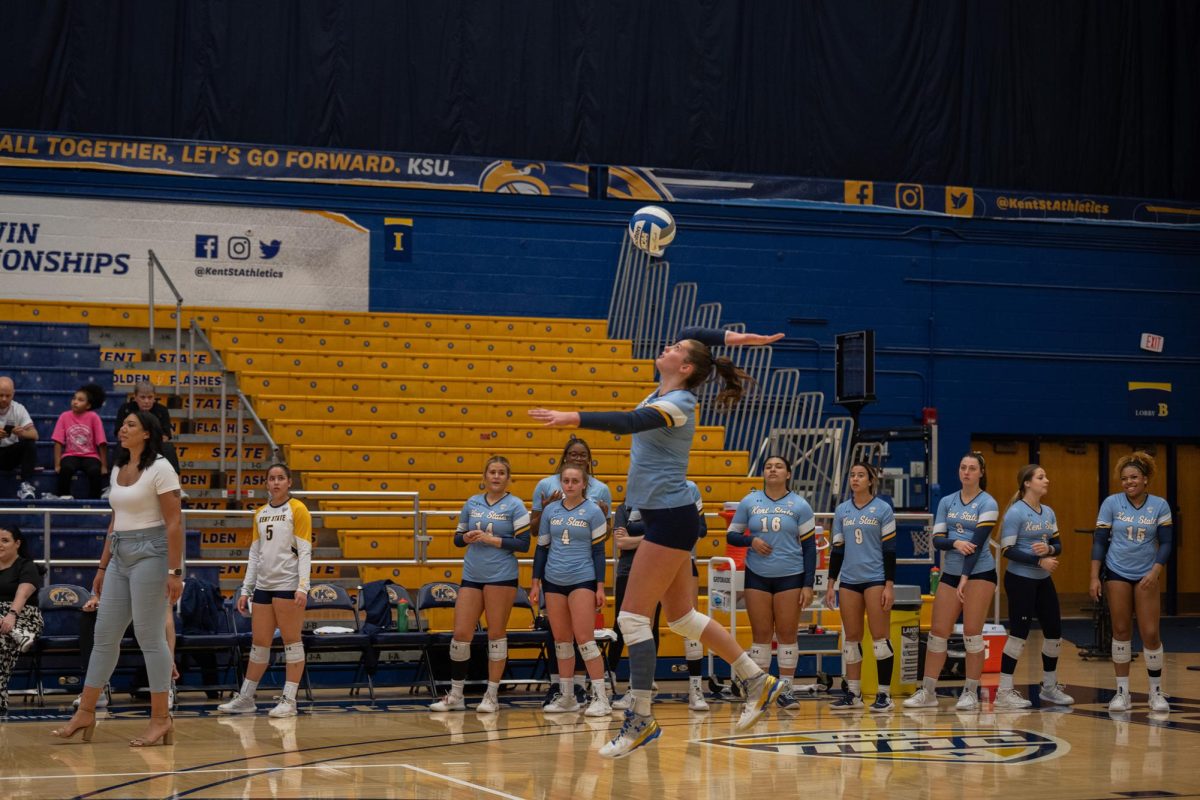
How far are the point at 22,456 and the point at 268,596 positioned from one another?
4.72 meters

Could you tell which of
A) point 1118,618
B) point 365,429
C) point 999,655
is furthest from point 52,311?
point 1118,618

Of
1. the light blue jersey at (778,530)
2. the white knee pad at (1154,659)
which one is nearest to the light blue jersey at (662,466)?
the light blue jersey at (778,530)

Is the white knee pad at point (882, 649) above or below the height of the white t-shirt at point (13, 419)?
below

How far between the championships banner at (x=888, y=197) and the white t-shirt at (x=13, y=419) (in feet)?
28.4

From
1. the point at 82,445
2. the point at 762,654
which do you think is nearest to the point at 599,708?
the point at 762,654

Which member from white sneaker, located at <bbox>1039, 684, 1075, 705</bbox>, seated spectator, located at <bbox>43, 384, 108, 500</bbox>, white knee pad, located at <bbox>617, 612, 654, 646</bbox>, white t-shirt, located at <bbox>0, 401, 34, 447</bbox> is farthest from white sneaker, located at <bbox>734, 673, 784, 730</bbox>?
white t-shirt, located at <bbox>0, 401, 34, 447</bbox>

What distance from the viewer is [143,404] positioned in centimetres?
1288

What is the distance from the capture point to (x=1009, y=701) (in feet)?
36.2

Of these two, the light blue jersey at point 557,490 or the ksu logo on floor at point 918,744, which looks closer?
the ksu logo on floor at point 918,744

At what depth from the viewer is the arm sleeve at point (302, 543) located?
10219 millimetres

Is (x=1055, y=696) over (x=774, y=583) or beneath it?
beneath

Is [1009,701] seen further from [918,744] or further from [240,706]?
[240,706]

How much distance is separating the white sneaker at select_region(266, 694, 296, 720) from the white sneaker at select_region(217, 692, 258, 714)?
0.61 feet

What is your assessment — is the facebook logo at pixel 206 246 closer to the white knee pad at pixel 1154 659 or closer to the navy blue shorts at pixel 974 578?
the navy blue shorts at pixel 974 578
